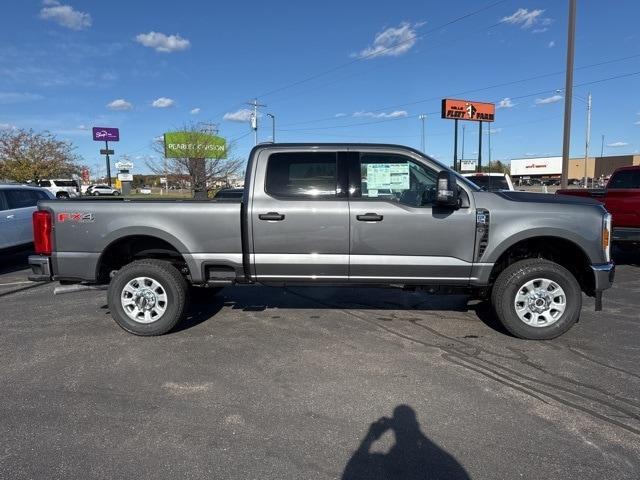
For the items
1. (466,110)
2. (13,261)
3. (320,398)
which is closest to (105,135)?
(466,110)

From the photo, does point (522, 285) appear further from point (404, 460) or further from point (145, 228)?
point (145, 228)

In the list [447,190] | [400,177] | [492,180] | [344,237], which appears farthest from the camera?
[492,180]

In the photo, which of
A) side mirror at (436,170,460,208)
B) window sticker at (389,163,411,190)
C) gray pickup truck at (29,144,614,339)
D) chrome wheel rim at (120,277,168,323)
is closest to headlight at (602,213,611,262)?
gray pickup truck at (29,144,614,339)

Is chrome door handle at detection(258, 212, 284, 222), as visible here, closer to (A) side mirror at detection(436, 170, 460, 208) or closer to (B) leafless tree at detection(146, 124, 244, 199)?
(A) side mirror at detection(436, 170, 460, 208)

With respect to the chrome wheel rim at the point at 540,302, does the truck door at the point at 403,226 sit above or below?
above

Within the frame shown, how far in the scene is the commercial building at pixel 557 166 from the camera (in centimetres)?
8356

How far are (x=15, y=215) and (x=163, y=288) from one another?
667cm

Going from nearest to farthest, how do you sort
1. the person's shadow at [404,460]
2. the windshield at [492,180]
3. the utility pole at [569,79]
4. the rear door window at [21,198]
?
the person's shadow at [404,460] → the rear door window at [21,198] → the windshield at [492,180] → the utility pole at [569,79]

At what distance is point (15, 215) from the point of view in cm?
967


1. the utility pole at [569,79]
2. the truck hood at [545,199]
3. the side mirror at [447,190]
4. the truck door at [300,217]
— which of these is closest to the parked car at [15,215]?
the truck door at [300,217]

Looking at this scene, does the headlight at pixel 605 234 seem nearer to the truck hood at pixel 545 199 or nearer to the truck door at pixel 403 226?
the truck hood at pixel 545 199

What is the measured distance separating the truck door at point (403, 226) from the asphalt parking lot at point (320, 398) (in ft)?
2.53

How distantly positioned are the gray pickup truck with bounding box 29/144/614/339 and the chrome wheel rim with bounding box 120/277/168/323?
0.04ft

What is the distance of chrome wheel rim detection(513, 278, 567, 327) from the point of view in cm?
490
